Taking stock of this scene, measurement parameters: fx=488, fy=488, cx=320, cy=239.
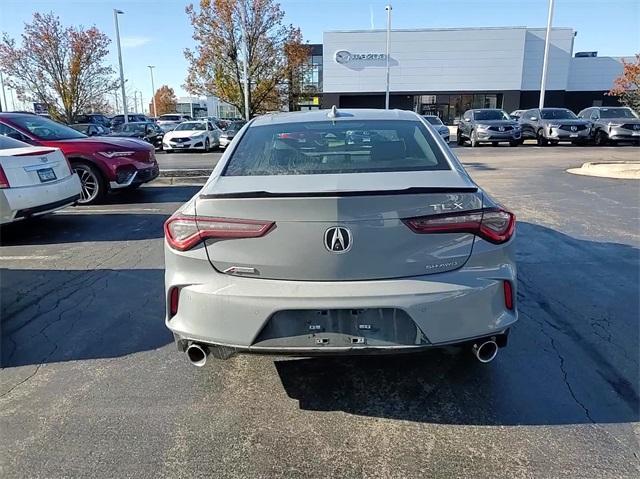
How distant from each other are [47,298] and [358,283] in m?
3.35

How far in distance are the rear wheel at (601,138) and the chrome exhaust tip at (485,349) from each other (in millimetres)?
23560

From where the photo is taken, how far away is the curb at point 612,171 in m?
11.5

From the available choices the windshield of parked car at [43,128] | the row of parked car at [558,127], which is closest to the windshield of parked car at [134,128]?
the row of parked car at [558,127]

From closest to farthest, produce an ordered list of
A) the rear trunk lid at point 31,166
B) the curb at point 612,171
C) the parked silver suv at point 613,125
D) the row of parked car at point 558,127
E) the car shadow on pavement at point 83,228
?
the rear trunk lid at point 31,166 → the car shadow on pavement at point 83,228 → the curb at point 612,171 → the parked silver suv at point 613,125 → the row of parked car at point 558,127

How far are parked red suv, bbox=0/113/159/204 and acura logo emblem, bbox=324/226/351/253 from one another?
24.0 ft

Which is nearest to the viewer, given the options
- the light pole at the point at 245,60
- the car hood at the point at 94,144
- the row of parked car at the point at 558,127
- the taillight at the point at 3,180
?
the taillight at the point at 3,180

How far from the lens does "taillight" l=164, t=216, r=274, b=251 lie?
2.44 meters

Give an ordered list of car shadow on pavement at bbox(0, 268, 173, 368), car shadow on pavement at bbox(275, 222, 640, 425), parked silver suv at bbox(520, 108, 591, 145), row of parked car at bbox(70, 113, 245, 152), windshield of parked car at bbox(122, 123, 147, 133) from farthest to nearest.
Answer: windshield of parked car at bbox(122, 123, 147, 133), row of parked car at bbox(70, 113, 245, 152), parked silver suv at bbox(520, 108, 591, 145), car shadow on pavement at bbox(0, 268, 173, 368), car shadow on pavement at bbox(275, 222, 640, 425)

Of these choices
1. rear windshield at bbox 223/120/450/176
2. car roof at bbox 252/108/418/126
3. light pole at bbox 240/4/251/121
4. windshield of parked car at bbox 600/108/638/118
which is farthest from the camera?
light pole at bbox 240/4/251/121

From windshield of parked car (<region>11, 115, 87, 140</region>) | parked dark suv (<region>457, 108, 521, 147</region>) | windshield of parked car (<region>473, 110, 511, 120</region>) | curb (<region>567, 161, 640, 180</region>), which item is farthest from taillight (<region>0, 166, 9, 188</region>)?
windshield of parked car (<region>473, 110, 511, 120</region>)

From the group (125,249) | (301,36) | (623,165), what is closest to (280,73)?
(301,36)

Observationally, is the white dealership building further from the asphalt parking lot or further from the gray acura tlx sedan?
the gray acura tlx sedan

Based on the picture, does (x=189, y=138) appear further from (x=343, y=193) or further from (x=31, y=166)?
(x=343, y=193)

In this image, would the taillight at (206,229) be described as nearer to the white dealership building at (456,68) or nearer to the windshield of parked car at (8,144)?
the windshield of parked car at (8,144)
